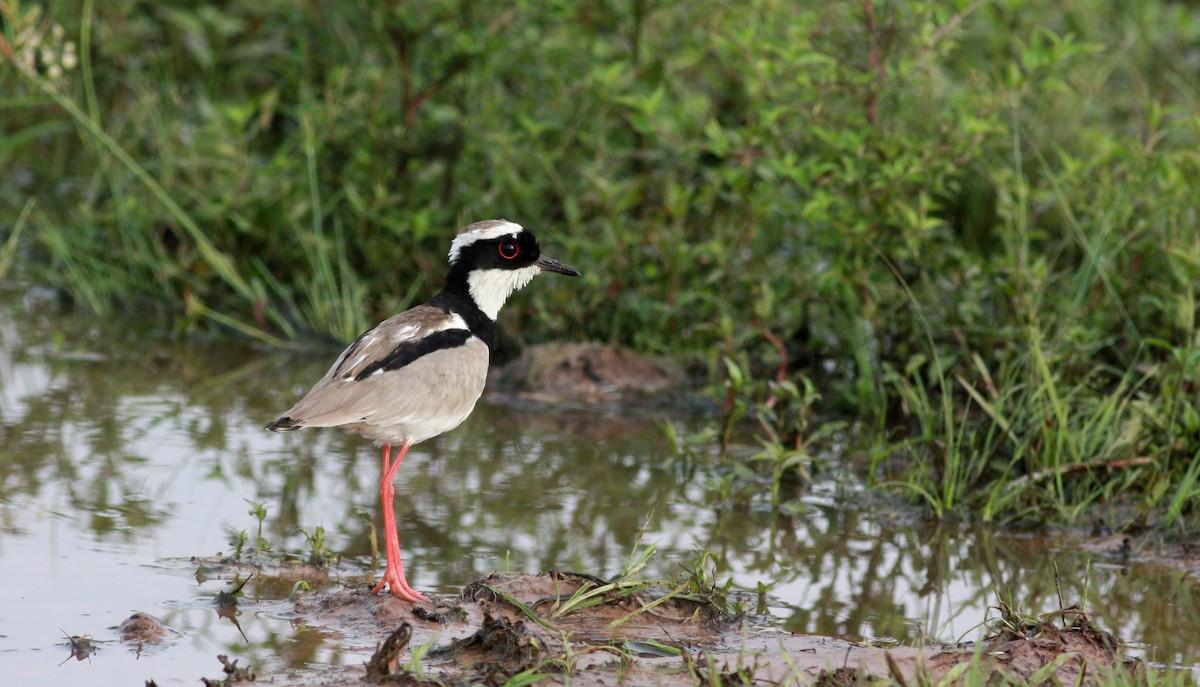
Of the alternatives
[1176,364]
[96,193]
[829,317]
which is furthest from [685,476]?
[96,193]

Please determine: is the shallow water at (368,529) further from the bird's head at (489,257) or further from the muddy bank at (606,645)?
the bird's head at (489,257)

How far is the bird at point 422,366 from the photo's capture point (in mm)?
5285

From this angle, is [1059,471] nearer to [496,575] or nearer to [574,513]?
[574,513]

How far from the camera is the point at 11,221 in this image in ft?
32.5

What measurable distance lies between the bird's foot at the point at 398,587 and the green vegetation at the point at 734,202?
1933 millimetres

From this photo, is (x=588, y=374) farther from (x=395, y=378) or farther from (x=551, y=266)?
(x=395, y=378)

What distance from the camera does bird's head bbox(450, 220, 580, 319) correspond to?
19.5 ft

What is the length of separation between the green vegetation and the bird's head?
1356mm

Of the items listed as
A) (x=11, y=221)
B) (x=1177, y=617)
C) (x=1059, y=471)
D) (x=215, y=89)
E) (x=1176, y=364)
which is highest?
(x=215, y=89)

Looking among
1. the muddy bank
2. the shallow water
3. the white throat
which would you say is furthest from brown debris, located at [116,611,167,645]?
the white throat

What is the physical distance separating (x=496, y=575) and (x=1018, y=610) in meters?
1.70

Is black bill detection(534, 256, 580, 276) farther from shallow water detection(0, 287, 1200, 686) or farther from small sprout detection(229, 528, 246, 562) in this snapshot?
small sprout detection(229, 528, 246, 562)

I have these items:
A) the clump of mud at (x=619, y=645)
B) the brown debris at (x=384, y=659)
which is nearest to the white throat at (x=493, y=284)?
the clump of mud at (x=619, y=645)

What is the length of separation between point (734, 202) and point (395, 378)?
3361 millimetres
